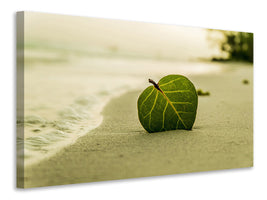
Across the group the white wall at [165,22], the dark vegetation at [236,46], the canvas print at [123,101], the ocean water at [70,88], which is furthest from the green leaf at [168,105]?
the dark vegetation at [236,46]

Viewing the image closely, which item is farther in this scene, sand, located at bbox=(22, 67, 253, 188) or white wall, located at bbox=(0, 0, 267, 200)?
sand, located at bbox=(22, 67, 253, 188)

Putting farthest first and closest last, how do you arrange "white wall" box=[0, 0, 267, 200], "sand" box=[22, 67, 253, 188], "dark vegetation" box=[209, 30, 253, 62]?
1. "dark vegetation" box=[209, 30, 253, 62]
2. "sand" box=[22, 67, 253, 188]
3. "white wall" box=[0, 0, 267, 200]

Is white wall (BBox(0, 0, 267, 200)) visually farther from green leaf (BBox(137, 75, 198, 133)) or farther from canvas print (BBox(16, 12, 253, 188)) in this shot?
green leaf (BBox(137, 75, 198, 133))

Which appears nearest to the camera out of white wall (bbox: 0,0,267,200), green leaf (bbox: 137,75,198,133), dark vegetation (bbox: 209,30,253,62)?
white wall (bbox: 0,0,267,200)

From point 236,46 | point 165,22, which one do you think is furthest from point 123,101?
point 236,46

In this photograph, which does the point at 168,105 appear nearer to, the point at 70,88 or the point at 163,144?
the point at 163,144

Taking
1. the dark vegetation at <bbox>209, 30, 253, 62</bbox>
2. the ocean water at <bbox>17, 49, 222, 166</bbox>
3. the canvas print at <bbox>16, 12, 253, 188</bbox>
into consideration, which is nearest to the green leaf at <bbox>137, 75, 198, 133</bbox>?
the canvas print at <bbox>16, 12, 253, 188</bbox>
